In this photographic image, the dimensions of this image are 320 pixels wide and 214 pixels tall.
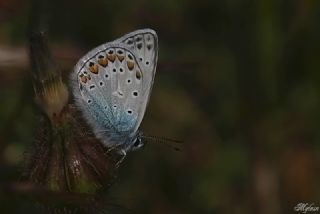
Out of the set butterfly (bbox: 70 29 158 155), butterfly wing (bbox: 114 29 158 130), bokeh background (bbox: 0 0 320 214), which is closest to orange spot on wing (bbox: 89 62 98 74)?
butterfly (bbox: 70 29 158 155)

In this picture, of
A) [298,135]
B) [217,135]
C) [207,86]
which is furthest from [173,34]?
[298,135]

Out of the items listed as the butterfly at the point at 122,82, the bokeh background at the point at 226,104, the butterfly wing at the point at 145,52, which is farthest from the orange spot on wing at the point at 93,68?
the bokeh background at the point at 226,104

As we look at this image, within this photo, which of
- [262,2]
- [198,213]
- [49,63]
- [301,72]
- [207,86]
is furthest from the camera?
[207,86]

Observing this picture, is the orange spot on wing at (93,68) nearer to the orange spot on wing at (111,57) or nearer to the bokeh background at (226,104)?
the orange spot on wing at (111,57)

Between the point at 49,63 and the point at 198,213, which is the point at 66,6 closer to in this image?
the point at 198,213

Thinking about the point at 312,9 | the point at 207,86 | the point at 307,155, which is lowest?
the point at 307,155
